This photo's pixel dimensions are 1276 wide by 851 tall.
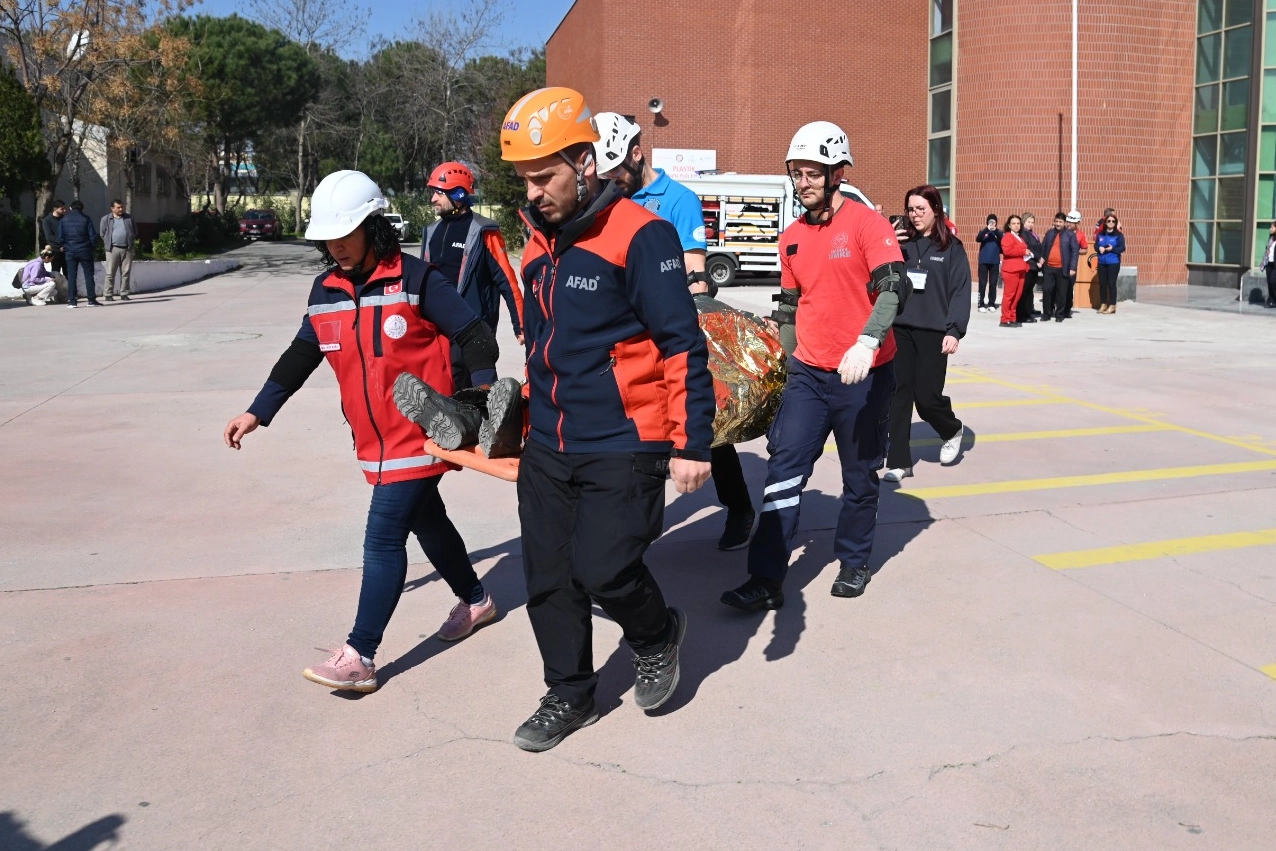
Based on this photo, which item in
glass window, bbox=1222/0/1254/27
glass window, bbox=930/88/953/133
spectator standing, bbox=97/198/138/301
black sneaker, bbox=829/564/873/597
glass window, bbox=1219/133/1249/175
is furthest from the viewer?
glass window, bbox=930/88/953/133

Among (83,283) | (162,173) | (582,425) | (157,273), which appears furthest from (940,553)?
(162,173)

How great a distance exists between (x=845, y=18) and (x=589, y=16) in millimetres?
7994

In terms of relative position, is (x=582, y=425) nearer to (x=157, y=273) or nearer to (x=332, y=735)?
(x=332, y=735)

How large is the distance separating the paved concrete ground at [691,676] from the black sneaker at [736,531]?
0.27 feet

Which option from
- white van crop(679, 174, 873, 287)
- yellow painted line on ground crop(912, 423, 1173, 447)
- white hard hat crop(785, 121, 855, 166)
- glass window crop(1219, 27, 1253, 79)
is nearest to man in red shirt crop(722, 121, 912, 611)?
white hard hat crop(785, 121, 855, 166)

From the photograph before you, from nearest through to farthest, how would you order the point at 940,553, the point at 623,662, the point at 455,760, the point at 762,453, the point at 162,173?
the point at 455,760 < the point at 623,662 < the point at 940,553 < the point at 762,453 < the point at 162,173

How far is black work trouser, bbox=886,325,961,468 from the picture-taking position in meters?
7.70

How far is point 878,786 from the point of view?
11.9 ft

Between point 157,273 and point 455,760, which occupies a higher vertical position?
point 157,273

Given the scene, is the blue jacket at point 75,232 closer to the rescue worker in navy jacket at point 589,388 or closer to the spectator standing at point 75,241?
the spectator standing at point 75,241

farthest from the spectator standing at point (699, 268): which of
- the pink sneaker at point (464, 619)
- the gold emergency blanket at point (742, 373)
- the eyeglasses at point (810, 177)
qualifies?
the pink sneaker at point (464, 619)

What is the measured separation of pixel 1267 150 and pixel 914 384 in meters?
23.1

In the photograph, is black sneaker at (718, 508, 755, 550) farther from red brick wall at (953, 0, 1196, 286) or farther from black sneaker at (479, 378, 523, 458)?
red brick wall at (953, 0, 1196, 286)

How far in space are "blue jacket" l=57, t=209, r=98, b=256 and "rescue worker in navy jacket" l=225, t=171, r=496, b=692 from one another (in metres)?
19.1
